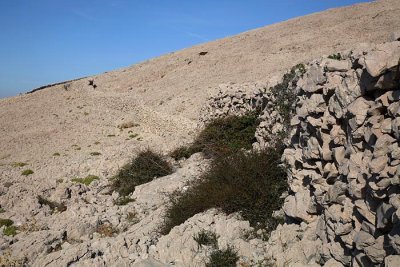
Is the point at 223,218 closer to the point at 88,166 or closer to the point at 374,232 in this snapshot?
the point at 374,232

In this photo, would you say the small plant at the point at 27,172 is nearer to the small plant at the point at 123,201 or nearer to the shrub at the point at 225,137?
the small plant at the point at 123,201

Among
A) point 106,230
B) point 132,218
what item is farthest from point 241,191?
point 106,230

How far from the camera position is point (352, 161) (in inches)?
214

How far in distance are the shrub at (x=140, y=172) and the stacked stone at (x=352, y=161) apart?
24.6 ft

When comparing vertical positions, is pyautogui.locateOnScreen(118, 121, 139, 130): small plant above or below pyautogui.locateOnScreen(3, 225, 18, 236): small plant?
above

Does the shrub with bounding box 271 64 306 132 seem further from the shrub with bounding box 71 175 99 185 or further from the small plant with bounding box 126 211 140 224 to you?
the shrub with bounding box 71 175 99 185

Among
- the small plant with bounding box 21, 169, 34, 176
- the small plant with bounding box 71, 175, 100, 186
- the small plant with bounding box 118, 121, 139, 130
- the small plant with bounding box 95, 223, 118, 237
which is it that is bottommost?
the small plant with bounding box 95, 223, 118, 237

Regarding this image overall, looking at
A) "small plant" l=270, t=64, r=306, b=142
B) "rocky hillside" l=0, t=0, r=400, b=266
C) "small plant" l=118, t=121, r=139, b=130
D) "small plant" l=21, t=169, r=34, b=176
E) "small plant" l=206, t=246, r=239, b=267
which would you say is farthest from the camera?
"small plant" l=118, t=121, r=139, b=130

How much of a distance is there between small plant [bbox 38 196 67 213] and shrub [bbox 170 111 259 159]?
4778 millimetres

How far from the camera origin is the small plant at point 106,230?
10430 mm

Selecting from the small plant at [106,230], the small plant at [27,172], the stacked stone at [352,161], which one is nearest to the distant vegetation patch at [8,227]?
the small plant at [106,230]

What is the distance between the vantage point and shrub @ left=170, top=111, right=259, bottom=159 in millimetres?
13031

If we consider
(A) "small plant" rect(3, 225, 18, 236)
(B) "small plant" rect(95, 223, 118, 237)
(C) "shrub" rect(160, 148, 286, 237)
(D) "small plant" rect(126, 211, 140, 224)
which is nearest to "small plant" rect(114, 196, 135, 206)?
(D) "small plant" rect(126, 211, 140, 224)

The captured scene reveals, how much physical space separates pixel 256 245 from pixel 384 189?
121 inches
